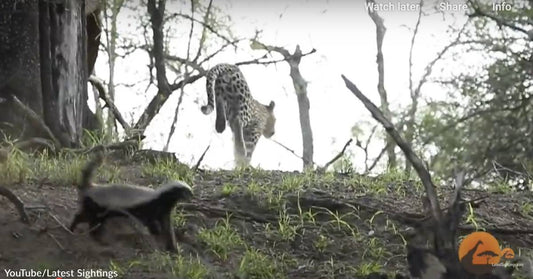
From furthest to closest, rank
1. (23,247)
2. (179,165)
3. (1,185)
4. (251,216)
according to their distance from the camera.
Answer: (179,165) → (251,216) → (1,185) → (23,247)

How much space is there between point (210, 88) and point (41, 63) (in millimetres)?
3345

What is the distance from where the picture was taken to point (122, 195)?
392 centimetres

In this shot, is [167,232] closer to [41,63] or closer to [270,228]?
[270,228]

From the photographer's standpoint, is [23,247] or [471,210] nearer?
[23,247]

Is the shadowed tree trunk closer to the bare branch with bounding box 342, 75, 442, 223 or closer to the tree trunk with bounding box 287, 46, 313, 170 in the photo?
the bare branch with bounding box 342, 75, 442, 223

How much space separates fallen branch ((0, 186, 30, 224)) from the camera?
13.3 ft

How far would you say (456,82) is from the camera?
9953mm

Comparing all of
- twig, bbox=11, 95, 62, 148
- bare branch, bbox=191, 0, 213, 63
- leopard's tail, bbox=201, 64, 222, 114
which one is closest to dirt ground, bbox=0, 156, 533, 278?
twig, bbox=11, 95, 62, 148

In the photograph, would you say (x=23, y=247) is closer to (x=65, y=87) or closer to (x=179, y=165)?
(x=179, y=165)

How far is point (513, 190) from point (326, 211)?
6.08 ft

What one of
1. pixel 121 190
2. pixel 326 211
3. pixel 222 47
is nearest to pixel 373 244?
pixel 326 211

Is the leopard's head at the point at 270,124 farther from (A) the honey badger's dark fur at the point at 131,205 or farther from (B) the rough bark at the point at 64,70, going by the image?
(A) the honey badger's dark fur at the point at 131,205

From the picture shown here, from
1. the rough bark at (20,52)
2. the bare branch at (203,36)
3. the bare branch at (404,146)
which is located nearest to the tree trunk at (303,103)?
the bare branch at (203,36)

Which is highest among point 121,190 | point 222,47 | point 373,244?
point 222,47
